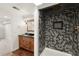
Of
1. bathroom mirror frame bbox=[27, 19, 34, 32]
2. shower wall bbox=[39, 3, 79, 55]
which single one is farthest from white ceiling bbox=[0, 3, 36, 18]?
shower wall bbox=[39, 3, 79, 55]

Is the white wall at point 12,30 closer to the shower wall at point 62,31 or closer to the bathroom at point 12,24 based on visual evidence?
the bathroom at point 12,24

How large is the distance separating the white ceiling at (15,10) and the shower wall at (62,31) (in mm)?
433

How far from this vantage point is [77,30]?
144 cm

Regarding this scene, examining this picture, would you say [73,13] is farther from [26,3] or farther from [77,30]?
[26,3]

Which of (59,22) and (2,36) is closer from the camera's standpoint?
(2,36)

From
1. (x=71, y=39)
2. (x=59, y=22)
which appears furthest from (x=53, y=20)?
(x=71, y=39)

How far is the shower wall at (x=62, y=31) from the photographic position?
1468mm

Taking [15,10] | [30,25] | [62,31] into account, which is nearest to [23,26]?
[30,25]

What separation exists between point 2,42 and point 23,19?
40 centimetres

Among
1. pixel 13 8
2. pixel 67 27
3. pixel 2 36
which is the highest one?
pixel 13 8

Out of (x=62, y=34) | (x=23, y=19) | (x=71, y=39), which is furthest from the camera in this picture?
(x=62, y=34)

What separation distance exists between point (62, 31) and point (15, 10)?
114cm

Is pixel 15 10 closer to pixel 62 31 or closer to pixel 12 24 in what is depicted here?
pixel 12 24

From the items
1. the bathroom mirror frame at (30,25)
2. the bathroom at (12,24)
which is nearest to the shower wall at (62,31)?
the bathroom mirror frame at (30,25)
